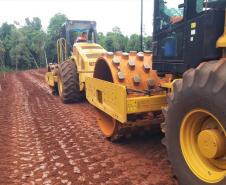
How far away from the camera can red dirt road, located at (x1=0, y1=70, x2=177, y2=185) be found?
3.90 metres

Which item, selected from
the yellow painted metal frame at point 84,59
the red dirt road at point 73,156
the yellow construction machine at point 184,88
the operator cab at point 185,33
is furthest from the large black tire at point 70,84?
the operator cab at point 185,33

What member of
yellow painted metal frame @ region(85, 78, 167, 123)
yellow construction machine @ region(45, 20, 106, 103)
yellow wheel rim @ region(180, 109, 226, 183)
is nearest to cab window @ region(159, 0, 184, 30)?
yellow painted metal frame @ region(85, 78, 167, 123)

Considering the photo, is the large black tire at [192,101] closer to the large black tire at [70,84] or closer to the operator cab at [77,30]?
the large black tire at [70,84]

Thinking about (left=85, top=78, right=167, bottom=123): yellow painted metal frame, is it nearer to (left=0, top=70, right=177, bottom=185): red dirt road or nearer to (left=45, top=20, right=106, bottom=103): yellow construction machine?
(left=0, top=70, right=177, bottom=185): red dirt road

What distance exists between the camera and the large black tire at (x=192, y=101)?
2604 mm

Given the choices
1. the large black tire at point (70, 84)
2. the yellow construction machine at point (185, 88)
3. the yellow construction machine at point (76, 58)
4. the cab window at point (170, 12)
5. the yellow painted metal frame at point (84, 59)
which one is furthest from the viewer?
the large black tire at point (70, 84)

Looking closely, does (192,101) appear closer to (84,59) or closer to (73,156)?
Result: (73,156)

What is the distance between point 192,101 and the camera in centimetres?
291

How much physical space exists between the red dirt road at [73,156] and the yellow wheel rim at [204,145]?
68 cm

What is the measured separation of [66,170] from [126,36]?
46158mm

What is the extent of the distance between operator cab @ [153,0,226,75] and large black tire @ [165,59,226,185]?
0.50 meters

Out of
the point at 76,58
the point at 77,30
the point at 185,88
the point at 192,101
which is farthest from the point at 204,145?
the point at 77,30

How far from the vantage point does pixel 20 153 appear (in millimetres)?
4926

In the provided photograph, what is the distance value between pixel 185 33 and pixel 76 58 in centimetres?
627
